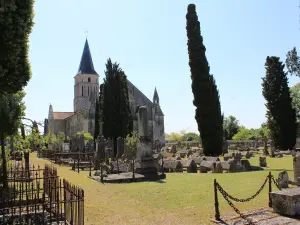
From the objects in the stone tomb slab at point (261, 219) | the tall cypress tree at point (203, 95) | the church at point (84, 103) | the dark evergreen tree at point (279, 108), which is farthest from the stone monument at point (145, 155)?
the church at point (84, 103)

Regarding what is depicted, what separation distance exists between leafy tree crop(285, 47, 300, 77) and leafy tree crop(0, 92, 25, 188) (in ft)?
102

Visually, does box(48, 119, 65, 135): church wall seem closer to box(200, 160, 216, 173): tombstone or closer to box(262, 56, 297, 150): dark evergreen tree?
box(262, 56, 297, 150): dark evergreen tree

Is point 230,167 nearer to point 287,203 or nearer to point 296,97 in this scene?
point 287,203

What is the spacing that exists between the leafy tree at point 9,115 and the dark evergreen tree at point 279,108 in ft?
98.5

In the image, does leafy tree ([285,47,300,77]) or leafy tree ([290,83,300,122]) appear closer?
leafy tree ([285,47,300,77])

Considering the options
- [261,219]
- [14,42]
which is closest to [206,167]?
[261,219]

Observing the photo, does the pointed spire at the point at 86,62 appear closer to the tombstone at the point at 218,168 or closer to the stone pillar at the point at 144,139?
the stone pillar at the point at 144,139

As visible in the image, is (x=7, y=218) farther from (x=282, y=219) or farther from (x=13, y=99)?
(x=13, y=99)

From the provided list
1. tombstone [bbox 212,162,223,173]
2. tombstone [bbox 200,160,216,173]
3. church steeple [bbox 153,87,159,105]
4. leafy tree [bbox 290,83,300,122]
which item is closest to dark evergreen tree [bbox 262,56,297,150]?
leafy tree [bbox 290,83,300,122]

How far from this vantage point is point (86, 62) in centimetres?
7369

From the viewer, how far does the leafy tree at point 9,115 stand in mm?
11500

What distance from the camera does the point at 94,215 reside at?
7859mm

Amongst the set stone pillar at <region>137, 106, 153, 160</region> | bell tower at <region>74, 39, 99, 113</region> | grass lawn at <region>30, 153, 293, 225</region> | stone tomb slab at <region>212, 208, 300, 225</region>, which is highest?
bell tower at <region>74, 39, 99, 113</region>

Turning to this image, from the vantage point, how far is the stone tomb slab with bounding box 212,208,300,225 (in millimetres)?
6414
